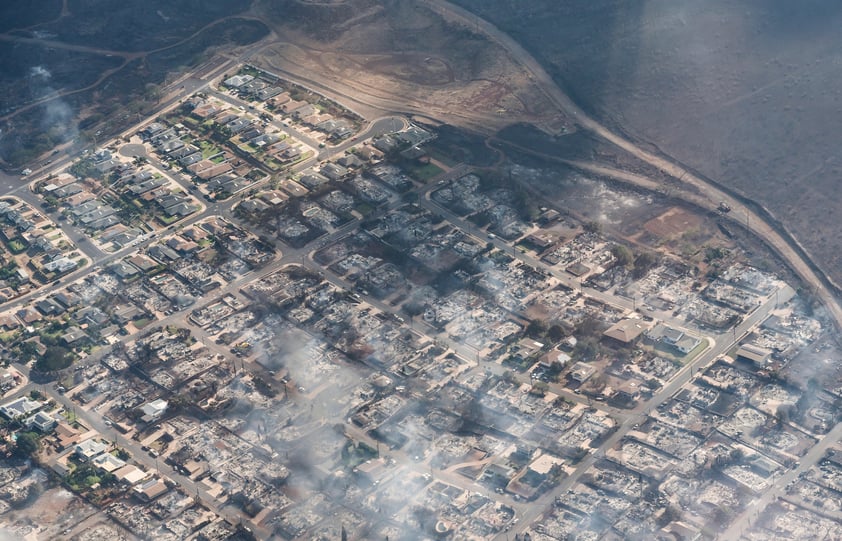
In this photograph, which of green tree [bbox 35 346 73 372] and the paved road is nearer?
the paved road

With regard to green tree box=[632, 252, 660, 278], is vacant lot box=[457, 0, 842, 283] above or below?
above

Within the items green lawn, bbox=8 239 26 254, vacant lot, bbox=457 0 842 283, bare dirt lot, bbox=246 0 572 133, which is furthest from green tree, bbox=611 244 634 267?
green lawn, bbox=8 239 26 254

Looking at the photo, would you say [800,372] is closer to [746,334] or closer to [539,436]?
[746,334]

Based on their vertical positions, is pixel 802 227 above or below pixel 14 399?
above

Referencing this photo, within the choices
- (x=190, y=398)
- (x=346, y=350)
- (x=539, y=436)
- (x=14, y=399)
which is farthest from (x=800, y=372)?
(x=14, y=399)

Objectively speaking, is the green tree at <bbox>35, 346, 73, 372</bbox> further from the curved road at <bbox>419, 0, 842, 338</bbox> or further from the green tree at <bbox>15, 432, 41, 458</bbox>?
the curved road at <bbox>419, 0, 842, 338</bbox>

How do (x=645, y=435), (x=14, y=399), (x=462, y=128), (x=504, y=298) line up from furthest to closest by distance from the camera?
1. (x=462, y=128)
2. (x=504, y=298)
3. (x=14, y=399)
4. (x=645, y=435)

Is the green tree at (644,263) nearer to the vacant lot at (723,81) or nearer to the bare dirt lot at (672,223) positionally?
the bare dirt lot at (672,223)

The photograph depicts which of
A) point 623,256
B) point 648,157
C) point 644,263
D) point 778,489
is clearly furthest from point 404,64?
point 778,489
